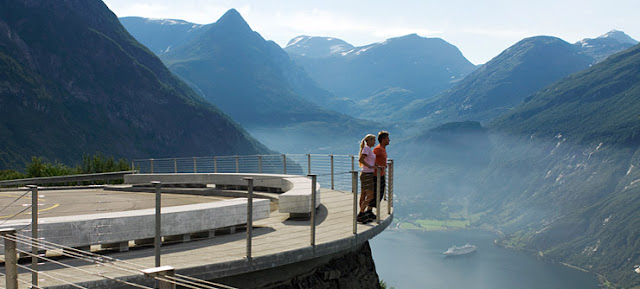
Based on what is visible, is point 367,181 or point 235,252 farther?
point 367,181

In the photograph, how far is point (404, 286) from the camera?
18875 centimetres

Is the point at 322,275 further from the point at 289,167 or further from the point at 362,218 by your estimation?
the point at 289,167

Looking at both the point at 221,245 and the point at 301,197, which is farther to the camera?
the point at 301,197

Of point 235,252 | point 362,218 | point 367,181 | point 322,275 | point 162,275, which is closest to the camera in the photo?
point 162,275

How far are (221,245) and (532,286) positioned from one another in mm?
201440

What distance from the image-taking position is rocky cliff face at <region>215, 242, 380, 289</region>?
8602 millimetres

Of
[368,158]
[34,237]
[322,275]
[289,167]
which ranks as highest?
[368,158]

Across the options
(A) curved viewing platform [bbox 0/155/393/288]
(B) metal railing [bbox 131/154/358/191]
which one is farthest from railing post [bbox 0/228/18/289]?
(B) metal railing [bbox 131/154/358/191]

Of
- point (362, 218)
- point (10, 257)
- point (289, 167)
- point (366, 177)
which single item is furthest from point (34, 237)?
point (289, 167)

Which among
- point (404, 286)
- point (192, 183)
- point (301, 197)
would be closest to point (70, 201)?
point (192, 183)

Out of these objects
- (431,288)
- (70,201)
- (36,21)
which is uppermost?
(36,21)

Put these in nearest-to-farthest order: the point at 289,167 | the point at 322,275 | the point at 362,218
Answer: the point at 322,275, the point at 362,218, the point at 289,167

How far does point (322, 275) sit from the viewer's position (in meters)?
10.1

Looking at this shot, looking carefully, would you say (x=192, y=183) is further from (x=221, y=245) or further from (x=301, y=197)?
(x=221, y=245)
